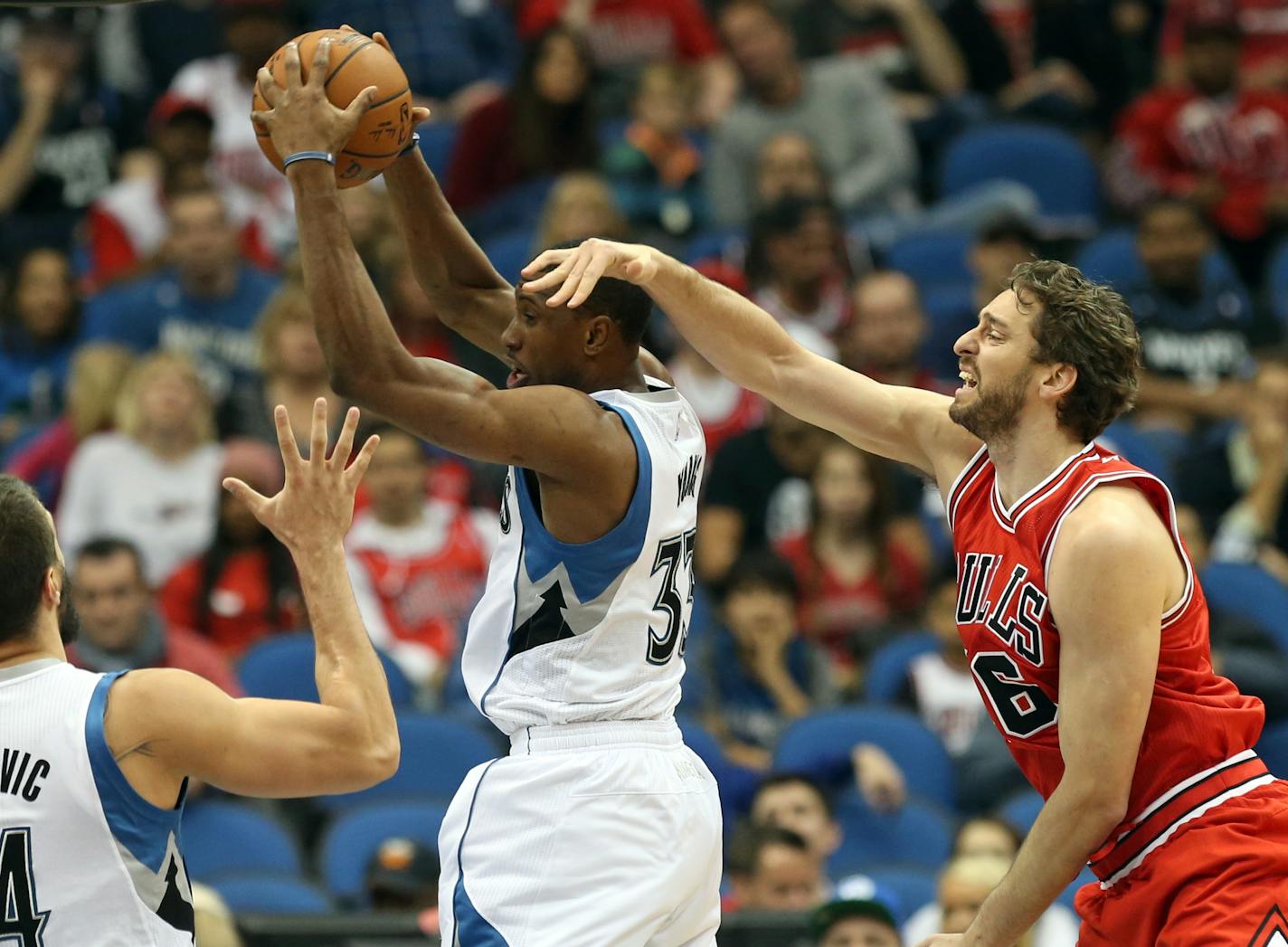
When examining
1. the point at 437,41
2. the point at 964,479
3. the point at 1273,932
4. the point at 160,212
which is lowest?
the point at 1273,932

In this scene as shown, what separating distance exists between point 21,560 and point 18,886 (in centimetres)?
65

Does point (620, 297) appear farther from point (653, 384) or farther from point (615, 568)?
point (615, 568)

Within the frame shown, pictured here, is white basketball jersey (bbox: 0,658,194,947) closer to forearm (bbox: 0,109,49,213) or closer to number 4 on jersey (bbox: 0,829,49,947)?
number 4 on jersey (bbox: 0,829,49,947)

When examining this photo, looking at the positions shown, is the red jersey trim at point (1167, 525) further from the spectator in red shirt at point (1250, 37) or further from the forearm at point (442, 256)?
the spectator in red shirt at point (1250, 37)

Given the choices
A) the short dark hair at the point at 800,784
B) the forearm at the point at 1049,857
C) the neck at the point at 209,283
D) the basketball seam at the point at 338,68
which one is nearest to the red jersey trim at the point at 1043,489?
the forearm at the point at 1049,857

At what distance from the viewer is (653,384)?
5227 millimetres

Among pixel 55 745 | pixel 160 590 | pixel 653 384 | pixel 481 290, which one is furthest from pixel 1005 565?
pixel 160 590

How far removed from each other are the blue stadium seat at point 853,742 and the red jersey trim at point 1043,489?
374cm

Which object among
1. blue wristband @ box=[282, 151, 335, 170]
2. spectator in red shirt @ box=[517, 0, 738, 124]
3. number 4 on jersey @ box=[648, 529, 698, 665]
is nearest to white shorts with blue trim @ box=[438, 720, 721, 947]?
number 4 on jersey @ box=[648, 529, 698, 665]

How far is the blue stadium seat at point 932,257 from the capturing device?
1186 centimetres

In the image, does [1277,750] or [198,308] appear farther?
[198,308]

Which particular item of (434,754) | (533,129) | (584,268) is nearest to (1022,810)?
(434,754)

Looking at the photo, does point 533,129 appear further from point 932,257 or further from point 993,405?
point 993,405

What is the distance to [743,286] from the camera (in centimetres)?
1089
